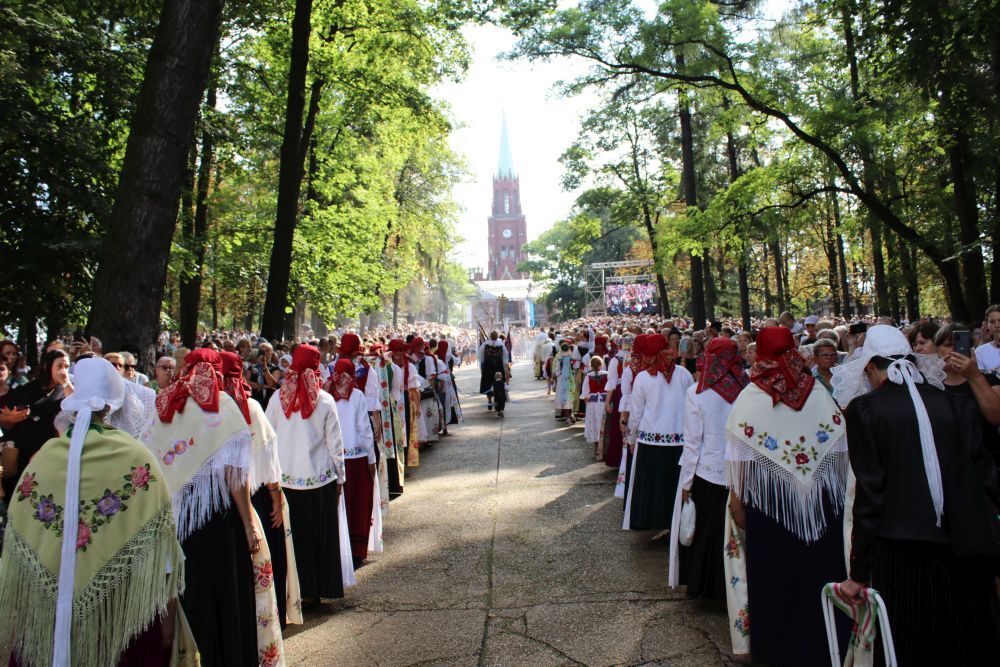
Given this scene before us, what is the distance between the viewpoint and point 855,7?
11930 millimetres

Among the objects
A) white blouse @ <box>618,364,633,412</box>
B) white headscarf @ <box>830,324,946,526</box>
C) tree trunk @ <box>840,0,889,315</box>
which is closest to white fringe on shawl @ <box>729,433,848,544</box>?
white headscarf @ <box>830,324,946,526</box>

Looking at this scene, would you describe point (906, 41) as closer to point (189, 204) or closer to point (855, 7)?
point (855, 7)

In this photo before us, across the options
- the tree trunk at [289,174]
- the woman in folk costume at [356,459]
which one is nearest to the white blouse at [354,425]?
the woman in folk costume at [356,459]

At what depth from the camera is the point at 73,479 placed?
10.3 feet

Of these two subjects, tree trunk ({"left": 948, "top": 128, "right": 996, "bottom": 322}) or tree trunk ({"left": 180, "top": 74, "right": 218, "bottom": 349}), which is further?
tree trunk ({"left": 180, "top": 74, "right": 218, "bottom": 349})

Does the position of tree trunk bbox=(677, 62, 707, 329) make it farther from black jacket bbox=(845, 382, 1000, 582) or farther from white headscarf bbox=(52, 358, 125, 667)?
white headscarf bbox=(52, 358, 125, 667)

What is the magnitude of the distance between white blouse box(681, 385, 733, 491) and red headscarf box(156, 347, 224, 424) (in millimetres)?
3268

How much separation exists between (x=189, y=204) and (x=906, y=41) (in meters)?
16.5

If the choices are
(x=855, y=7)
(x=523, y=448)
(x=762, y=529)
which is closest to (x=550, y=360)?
(x=523, y=448)

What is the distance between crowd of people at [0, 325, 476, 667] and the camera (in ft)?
10.5

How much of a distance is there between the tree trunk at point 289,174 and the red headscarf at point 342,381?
328 inches

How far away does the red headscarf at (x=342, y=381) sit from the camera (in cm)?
702

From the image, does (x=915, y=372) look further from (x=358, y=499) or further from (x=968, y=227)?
(x=968, y=227)

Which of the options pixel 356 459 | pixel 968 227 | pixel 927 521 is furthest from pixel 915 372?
pixel 968 227
